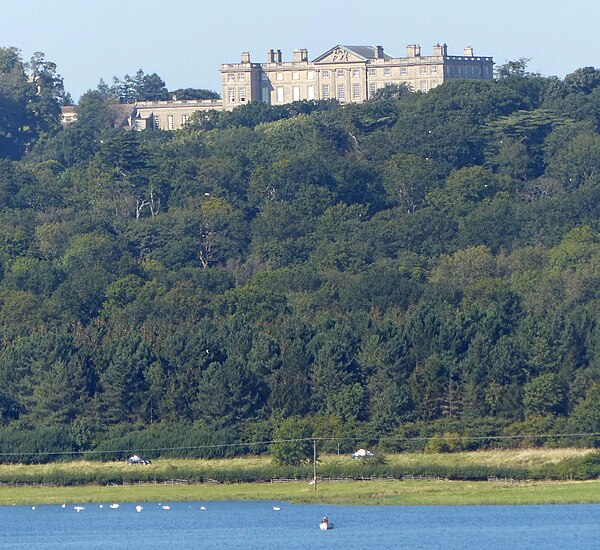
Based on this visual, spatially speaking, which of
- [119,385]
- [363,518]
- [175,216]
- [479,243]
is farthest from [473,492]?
[175,216]

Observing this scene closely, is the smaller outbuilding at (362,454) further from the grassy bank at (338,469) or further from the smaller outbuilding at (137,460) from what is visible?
the smaller outbuilding at (137,460)

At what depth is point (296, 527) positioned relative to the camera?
7556cm

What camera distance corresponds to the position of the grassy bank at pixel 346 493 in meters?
81.8

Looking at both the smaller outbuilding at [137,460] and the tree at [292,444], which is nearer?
the tree at [292,444]

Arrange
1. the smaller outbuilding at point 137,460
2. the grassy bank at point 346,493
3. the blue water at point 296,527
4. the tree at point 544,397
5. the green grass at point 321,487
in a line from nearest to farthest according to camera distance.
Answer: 1. the blue water at point 296,527
2. the grassy bank at point 346,493
3. the green grass at point 321,487
4. the smaller outbuilding at point 137,460
5. the tree at point 544,397

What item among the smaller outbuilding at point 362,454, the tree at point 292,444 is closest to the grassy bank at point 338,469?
the smaller outbuilding at point 362,454

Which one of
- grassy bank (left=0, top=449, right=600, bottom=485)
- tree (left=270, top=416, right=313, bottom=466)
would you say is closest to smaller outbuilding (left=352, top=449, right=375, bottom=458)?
grassy bank (left=0, top=449, right=600, bottom=485)

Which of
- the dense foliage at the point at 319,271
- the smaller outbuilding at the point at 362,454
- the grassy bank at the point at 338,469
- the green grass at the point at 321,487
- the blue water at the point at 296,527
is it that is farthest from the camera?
the dense foliage at the point at 319,271

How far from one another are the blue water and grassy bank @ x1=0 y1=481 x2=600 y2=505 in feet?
4.73

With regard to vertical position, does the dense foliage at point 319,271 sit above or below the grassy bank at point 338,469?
above

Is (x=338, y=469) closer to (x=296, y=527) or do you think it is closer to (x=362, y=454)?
(x=362, y=454)

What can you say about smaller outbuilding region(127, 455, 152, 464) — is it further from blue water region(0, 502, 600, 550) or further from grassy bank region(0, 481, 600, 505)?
blue water region(0, 502, 600, 550)

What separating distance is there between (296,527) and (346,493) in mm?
9920

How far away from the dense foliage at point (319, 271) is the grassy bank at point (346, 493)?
29.0ft
